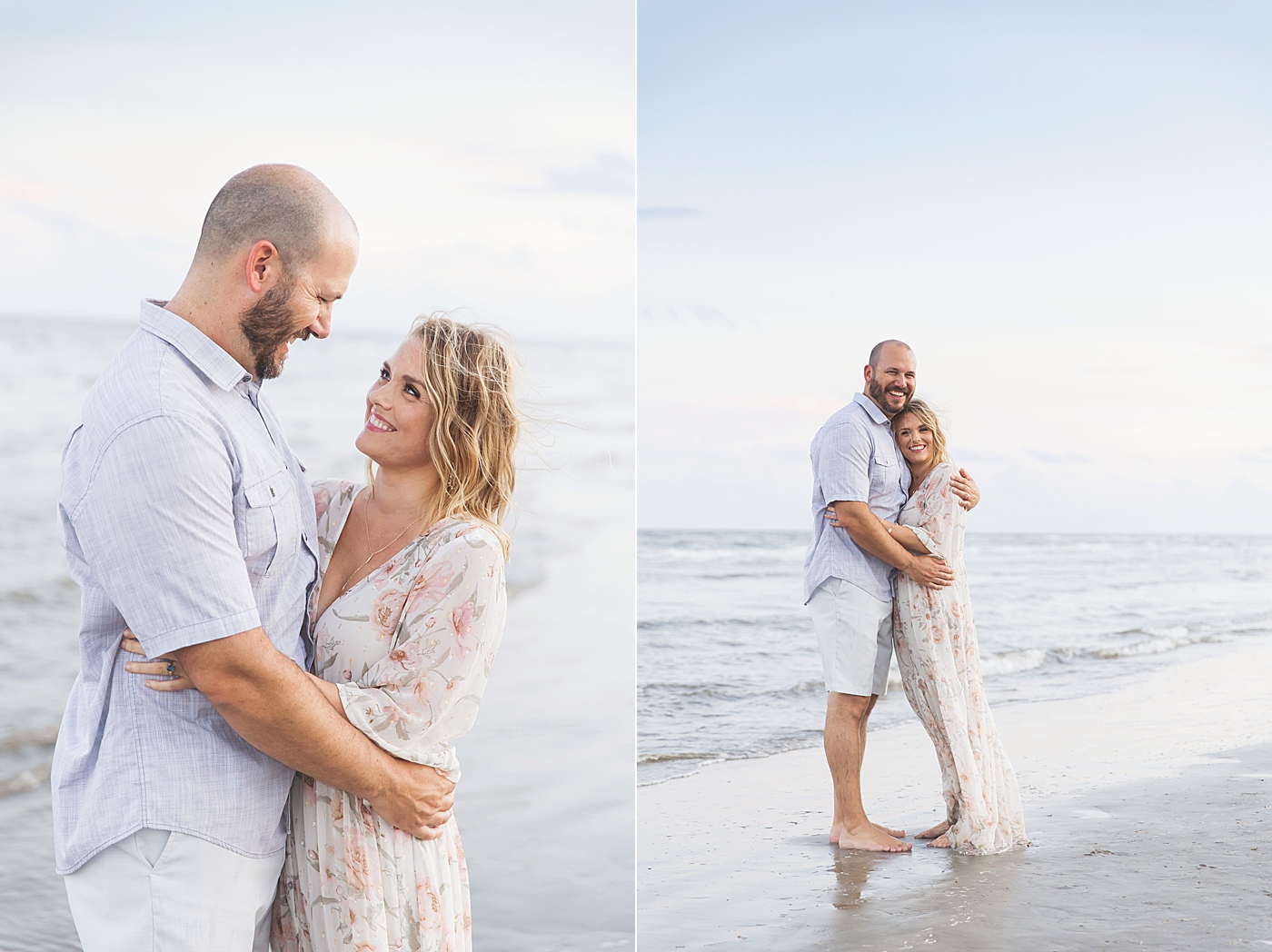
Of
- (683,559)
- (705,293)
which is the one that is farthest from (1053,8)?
(683,559)

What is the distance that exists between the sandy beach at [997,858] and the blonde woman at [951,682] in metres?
0.12

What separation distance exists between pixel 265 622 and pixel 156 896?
321 mm

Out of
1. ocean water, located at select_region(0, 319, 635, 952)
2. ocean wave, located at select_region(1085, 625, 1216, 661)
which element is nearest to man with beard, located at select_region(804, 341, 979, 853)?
ocean water, located at select_region(0, 319, 635, 952)

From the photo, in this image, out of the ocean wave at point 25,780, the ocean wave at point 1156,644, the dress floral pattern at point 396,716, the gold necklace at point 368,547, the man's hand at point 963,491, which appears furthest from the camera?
the ocean wave at point 1156,644

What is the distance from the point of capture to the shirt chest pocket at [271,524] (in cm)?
126

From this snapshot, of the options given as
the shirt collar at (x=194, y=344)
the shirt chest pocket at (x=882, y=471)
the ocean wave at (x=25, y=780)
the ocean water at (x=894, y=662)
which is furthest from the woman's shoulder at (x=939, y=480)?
the ocean wave at (x=25, y=780)

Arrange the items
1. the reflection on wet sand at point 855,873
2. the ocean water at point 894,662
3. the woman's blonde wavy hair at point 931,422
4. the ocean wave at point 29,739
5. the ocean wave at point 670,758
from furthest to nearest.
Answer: the ocean water at point 894,662 < the ocean wave at point 670,758 < the ocean wave at point 29,739 < the woman's blonde wavy hair at point 931,422 < the reflection on wet sand at point 855,873

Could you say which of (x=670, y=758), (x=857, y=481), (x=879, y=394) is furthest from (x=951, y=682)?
(x=670, y=758)

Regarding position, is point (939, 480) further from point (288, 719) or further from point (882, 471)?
point (288, 719)

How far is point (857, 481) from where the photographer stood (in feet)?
11.2

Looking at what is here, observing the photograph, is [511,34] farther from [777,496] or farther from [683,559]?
[683,559]

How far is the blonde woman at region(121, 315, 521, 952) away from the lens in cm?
136

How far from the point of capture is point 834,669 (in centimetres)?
346

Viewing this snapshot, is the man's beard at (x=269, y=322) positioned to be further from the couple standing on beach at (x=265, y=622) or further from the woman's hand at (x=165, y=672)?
the woman's hand at (x=165, y=672)
